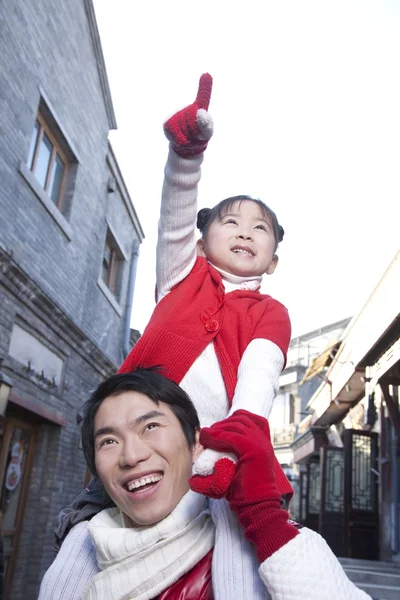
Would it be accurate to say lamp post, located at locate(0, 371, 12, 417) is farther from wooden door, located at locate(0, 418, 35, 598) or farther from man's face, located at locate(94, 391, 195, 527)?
man's face, located at locate(94, 391, 195, 527)

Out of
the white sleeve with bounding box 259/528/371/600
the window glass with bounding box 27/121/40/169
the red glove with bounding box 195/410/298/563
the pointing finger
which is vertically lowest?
the white sleeve with bounding box 259/528/371/600

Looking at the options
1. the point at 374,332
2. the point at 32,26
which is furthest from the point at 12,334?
the point at 374,332

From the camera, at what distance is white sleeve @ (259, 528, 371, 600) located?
52.6 inches

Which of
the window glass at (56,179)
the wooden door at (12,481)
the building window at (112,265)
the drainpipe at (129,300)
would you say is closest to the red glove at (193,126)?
the wooden door at (12,481)

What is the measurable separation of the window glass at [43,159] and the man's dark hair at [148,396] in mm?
7103

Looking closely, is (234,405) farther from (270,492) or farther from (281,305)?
(281,305)

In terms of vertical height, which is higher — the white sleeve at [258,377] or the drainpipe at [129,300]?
the drainpipe at [129,300]

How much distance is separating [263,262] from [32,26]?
692 centimetres

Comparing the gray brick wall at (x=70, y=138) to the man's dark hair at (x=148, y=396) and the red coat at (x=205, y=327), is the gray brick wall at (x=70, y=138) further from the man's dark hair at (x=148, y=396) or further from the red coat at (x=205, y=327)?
the man's dark hair at (x=148, y=396)

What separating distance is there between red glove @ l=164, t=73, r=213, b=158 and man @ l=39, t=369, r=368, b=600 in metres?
0.69

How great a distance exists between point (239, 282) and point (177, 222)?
1.09ft

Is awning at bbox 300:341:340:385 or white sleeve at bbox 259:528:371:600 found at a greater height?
awning at bbox 300:341:340:385

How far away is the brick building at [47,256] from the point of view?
24.0 ft

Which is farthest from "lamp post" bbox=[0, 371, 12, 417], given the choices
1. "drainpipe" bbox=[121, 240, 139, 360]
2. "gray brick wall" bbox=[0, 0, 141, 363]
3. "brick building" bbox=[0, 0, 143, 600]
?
"drainpipe" bbox=[121, 240, 139, 360]
